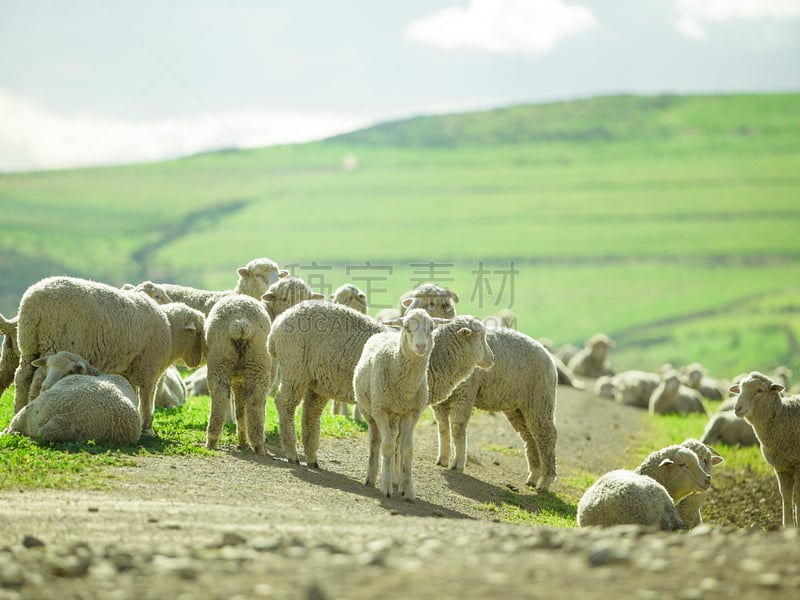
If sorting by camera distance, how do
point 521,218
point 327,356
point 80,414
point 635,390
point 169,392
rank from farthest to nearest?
point 521,218 → point 635,390 → point 169,392 → point 327,356 → point 80,414

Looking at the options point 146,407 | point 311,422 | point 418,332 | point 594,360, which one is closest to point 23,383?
point 146,407

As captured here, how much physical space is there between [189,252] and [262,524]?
64.5 meters

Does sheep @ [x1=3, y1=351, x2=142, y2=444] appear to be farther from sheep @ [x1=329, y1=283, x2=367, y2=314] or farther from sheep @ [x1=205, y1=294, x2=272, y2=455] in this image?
sheep @ [x1=329, y1=283, x2=367, y2=314]

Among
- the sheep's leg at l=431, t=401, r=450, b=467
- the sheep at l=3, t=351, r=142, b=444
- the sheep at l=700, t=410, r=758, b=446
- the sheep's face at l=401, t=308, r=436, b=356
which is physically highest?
the sheep's face at l=401, t=308, r=436, b=356

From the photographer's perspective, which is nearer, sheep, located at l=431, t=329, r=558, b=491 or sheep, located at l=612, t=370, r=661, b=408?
sheep, located at l=431, t=329, r=558, b=491

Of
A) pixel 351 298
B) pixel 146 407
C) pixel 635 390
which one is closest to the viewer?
pixel 146 407

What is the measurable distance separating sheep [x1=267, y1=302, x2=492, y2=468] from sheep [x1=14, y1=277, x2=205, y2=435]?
1.82 metres

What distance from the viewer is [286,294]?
14.8m

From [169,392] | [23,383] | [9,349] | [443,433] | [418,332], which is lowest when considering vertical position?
[443,433]

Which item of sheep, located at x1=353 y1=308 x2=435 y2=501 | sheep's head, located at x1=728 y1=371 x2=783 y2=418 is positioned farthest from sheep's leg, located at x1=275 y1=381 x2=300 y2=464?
sheep's head, located at x1=728 y1=371 x2=783 y2=418

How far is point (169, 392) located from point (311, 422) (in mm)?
4236

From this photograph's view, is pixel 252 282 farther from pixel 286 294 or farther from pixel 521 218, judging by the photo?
pixel 521 218

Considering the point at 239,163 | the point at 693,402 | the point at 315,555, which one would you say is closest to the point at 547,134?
the point at 239,163

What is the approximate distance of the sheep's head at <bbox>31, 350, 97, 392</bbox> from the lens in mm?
12539
